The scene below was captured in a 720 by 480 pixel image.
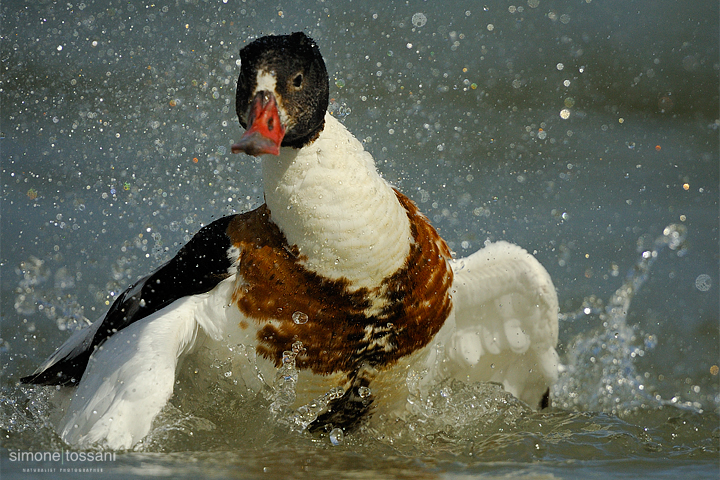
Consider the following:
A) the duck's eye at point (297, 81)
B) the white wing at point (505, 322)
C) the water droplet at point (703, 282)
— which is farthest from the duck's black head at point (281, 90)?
the water droplet at point (703, 282)

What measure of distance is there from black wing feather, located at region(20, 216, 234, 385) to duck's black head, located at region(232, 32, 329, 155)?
0.47m

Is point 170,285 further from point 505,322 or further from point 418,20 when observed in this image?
point 418,20

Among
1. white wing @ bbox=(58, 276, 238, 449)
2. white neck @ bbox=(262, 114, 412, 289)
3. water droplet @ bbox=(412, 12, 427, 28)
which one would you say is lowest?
white wing @ bbox=(58, 276, 238, 449)

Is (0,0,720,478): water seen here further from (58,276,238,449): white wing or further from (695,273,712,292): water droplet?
(58,276,238,449): white wing

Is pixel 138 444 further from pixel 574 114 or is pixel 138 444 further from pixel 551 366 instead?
pixel 574 114

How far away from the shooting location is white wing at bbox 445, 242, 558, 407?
2.97 meters

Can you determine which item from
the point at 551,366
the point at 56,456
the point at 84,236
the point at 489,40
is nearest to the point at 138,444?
the point at 56,456

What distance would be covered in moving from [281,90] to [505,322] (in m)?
1.53

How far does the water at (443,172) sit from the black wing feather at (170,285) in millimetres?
211

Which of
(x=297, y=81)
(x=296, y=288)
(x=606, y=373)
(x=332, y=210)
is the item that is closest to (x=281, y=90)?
(x=297, y=81)

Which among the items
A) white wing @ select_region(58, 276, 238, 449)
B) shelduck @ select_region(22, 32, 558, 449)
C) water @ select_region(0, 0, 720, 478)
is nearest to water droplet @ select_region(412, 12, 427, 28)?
water @ select_region(0, 0, 720, 478)

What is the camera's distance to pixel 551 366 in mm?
3197

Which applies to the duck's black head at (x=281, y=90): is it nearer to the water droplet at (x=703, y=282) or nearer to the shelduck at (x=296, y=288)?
the shelduck at (x=296, y=288)

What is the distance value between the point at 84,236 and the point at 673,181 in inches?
182
